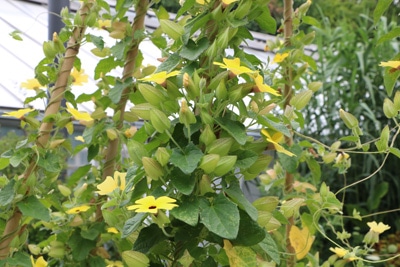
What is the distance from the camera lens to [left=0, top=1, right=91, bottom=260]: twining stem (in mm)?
1014

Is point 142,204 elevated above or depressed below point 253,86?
below

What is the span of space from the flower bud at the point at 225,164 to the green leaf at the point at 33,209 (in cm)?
38

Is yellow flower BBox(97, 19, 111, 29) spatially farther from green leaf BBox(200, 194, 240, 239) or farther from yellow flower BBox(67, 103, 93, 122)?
green leaf BBox(200, 194, 240, 239)

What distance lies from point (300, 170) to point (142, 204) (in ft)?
12.0

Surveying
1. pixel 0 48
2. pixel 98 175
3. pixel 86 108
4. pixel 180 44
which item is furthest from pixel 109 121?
pixel 0 48

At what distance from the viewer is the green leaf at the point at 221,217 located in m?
0.66

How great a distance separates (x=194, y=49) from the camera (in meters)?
0.77

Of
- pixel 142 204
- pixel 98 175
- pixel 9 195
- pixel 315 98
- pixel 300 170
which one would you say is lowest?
pixel 300 170

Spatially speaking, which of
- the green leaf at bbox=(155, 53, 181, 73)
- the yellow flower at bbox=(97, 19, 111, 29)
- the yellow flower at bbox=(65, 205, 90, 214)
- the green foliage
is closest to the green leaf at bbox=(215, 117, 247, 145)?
the green foliage

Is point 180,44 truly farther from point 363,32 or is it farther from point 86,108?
point 363,32

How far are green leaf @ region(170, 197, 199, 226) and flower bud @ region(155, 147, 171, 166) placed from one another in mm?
49

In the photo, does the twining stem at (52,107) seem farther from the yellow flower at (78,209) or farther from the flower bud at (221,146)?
the flower bud at (221,146)

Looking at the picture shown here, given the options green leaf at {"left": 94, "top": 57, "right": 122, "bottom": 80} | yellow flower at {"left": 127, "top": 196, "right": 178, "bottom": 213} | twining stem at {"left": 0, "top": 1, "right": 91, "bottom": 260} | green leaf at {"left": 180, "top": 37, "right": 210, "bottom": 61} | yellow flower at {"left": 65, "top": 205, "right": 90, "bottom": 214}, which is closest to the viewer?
yellow flower at {"left": 127, "top": 196, "right": 178, "bottom": 213}

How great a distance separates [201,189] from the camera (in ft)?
2.33
